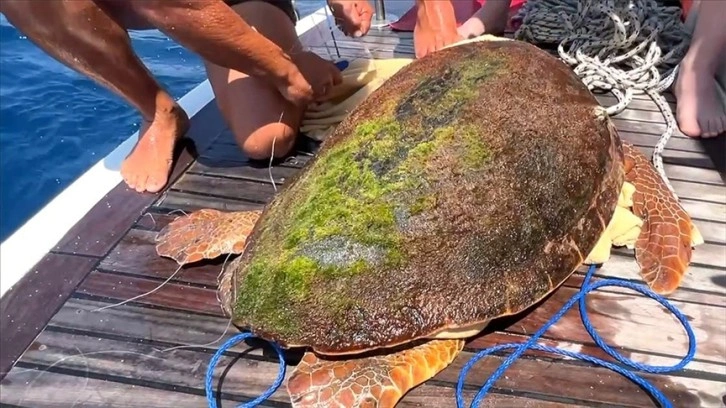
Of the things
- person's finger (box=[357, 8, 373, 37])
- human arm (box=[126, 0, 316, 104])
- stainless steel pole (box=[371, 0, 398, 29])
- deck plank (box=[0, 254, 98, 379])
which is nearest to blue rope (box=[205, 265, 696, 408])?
deck plank (box=[0, 254, 98, 379])

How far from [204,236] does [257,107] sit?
0.80 m

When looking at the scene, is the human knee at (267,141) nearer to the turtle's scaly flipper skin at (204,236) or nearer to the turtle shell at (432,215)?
the turtle's scaly flipper skin at (204,236)

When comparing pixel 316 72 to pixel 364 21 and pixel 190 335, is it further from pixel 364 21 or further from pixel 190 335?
pixel 190 335

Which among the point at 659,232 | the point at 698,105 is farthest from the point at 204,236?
the point at 698,105

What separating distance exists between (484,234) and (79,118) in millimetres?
4747

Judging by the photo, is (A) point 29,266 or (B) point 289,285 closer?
(B) point 289,285

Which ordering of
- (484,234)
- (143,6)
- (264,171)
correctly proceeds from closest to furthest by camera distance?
(484,234)
(143,6)
(264,171)

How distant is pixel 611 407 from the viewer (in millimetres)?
1734

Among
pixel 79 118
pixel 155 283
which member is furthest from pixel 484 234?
pixel 79 118

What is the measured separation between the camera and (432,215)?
5.77 feet

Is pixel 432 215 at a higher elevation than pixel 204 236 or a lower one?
higher

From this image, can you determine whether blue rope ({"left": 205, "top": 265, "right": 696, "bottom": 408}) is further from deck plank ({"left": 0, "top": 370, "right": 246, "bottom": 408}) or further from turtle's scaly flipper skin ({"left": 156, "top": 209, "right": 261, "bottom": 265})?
turtle's scaly flipper skin ({"left": 156, "top": 209, "right": 261, "bottom": 265})

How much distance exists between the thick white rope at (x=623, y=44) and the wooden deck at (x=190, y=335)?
0.90 meters

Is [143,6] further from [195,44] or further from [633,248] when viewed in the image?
[633,248]
